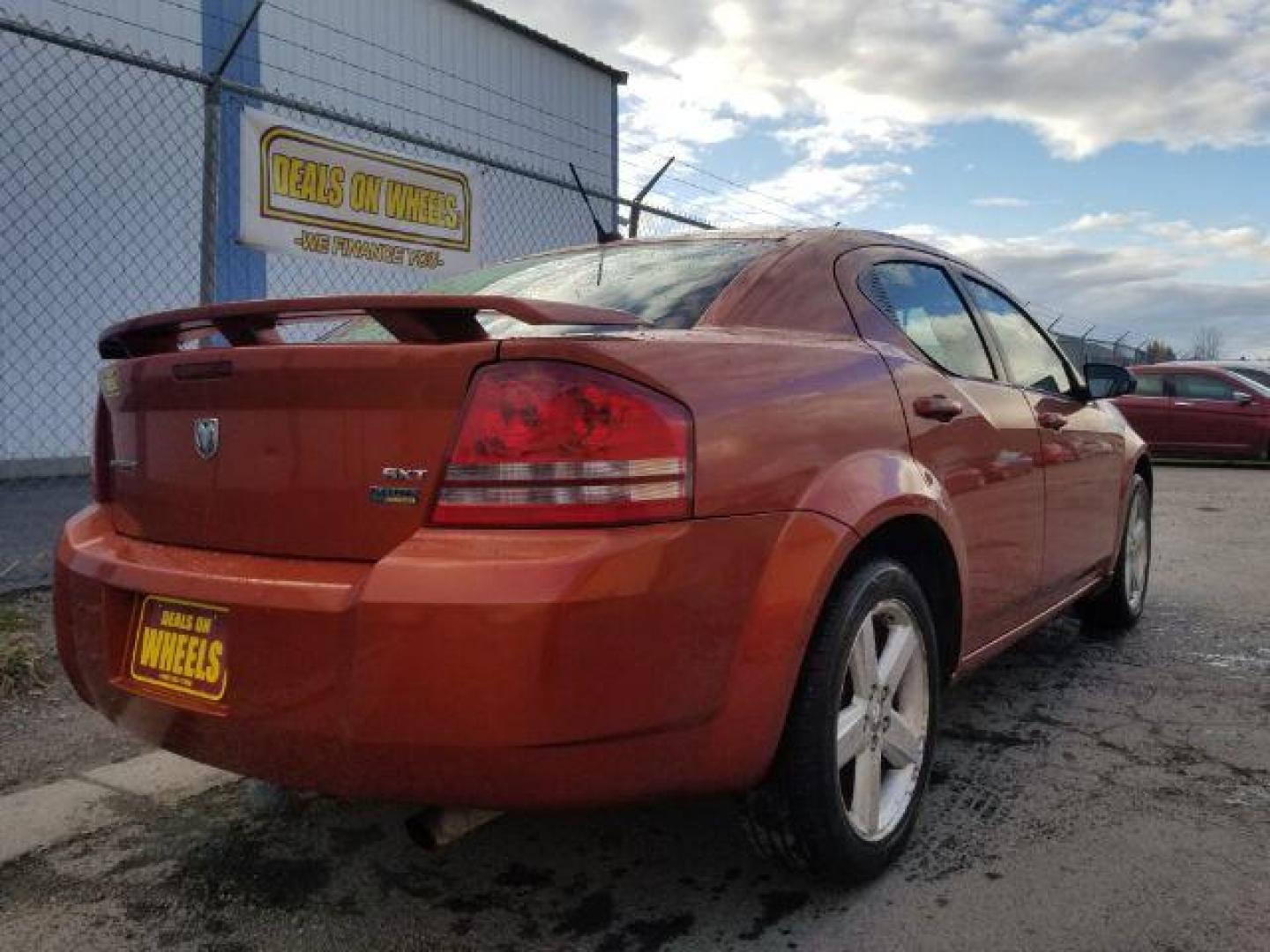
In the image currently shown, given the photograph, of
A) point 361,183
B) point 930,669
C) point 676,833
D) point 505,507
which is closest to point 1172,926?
point 930,669

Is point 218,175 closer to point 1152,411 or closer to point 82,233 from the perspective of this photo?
point 82,233

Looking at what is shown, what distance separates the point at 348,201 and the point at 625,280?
4258 millimetres

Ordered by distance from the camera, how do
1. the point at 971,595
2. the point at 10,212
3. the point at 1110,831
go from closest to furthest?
the point at 1110,831 < the point at 971,595 < the point at 10,212

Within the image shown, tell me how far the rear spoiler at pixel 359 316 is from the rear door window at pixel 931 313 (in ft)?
3.21

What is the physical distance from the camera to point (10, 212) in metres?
8.28

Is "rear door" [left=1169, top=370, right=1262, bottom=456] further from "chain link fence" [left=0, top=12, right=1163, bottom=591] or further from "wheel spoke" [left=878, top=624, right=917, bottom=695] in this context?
"wheel spoke" [left=878, top=624, right=917, bottom=695]

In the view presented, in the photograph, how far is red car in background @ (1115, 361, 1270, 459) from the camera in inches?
549

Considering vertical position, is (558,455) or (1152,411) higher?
(1152,411)

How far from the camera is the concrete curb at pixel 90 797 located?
269 centimetres

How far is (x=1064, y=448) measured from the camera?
12.0ft

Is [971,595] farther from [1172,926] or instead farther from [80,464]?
[80,464]

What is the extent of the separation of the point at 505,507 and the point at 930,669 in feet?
4.28

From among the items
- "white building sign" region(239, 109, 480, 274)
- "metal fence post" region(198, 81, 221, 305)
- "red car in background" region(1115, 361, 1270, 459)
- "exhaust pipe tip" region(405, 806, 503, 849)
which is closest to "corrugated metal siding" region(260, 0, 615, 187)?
"white building sign" region(239, 109, 480, 274)

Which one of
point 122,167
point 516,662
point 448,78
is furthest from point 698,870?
point 448,78
